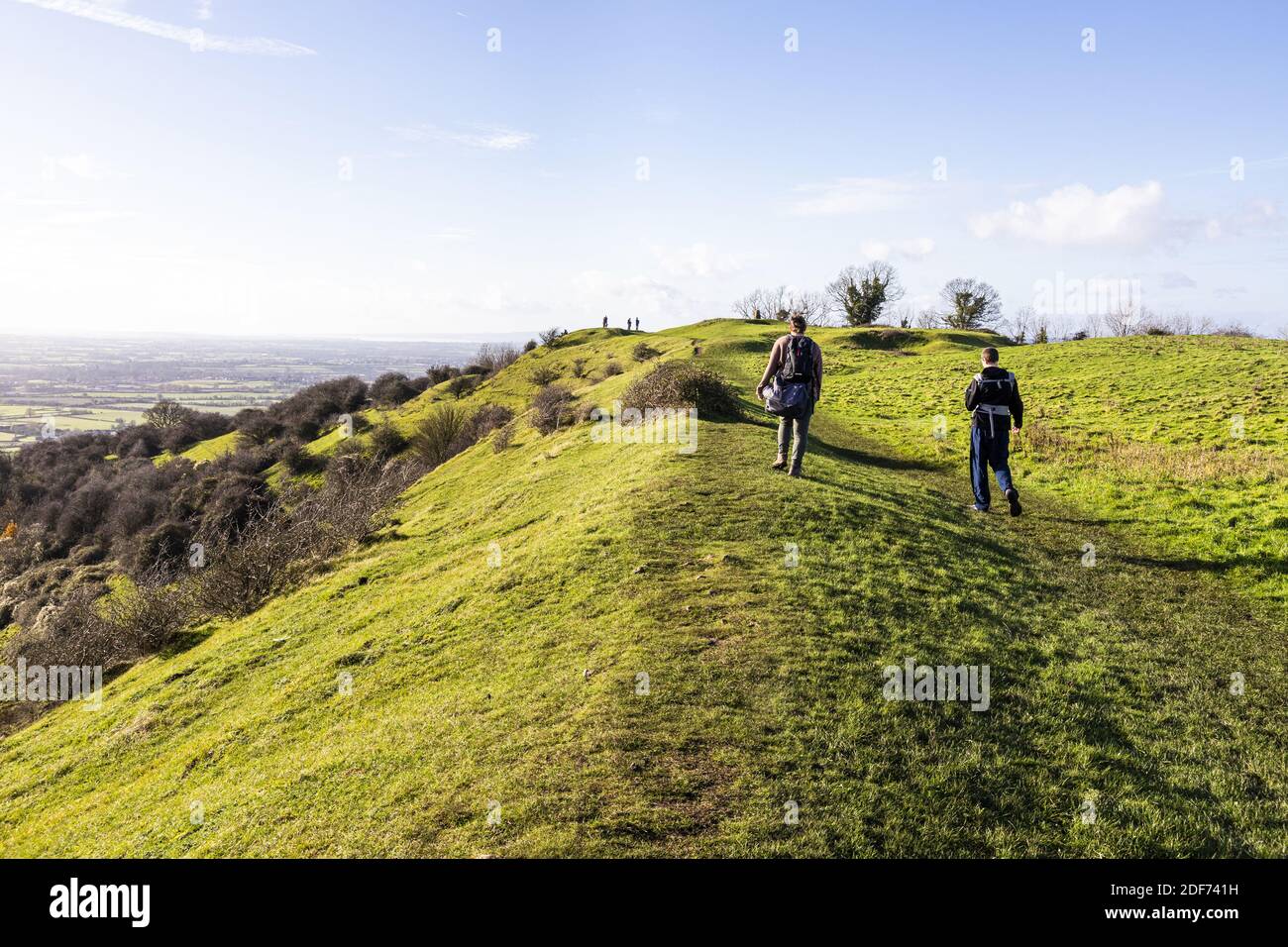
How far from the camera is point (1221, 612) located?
10109mm

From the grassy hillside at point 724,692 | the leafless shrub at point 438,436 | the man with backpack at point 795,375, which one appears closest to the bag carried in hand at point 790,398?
the man with backpack at point 795,375

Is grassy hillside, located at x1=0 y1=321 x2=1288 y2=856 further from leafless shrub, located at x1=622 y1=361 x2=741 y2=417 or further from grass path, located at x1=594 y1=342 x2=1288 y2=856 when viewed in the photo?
leafless shrub, located at x1=622 y1=361 x2=741 y2=417

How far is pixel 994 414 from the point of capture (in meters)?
13.5

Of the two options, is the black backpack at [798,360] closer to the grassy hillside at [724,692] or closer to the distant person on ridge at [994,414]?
the grassy hillside at [724,692]

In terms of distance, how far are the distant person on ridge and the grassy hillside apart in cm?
140

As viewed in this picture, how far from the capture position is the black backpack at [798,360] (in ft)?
42.9

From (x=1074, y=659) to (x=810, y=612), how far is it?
3433 millimetres

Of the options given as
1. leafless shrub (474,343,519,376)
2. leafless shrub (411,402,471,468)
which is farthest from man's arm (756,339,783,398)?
leafless shrub (474,343,519,376)

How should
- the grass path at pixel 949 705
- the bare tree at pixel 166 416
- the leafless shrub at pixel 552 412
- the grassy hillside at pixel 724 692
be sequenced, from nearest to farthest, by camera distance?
the grass path at pixel 949 705, the grassy hillside at pixel 724 692, the leafless shrub at pixel 552 412, the bare tree at pixel 166 416

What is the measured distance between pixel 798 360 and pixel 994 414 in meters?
4.44

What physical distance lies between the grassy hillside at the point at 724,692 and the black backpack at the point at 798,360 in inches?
99.5

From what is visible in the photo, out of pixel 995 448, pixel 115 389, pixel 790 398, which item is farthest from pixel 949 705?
pixel 115 389

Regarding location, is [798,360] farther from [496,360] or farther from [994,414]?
[496,360]
